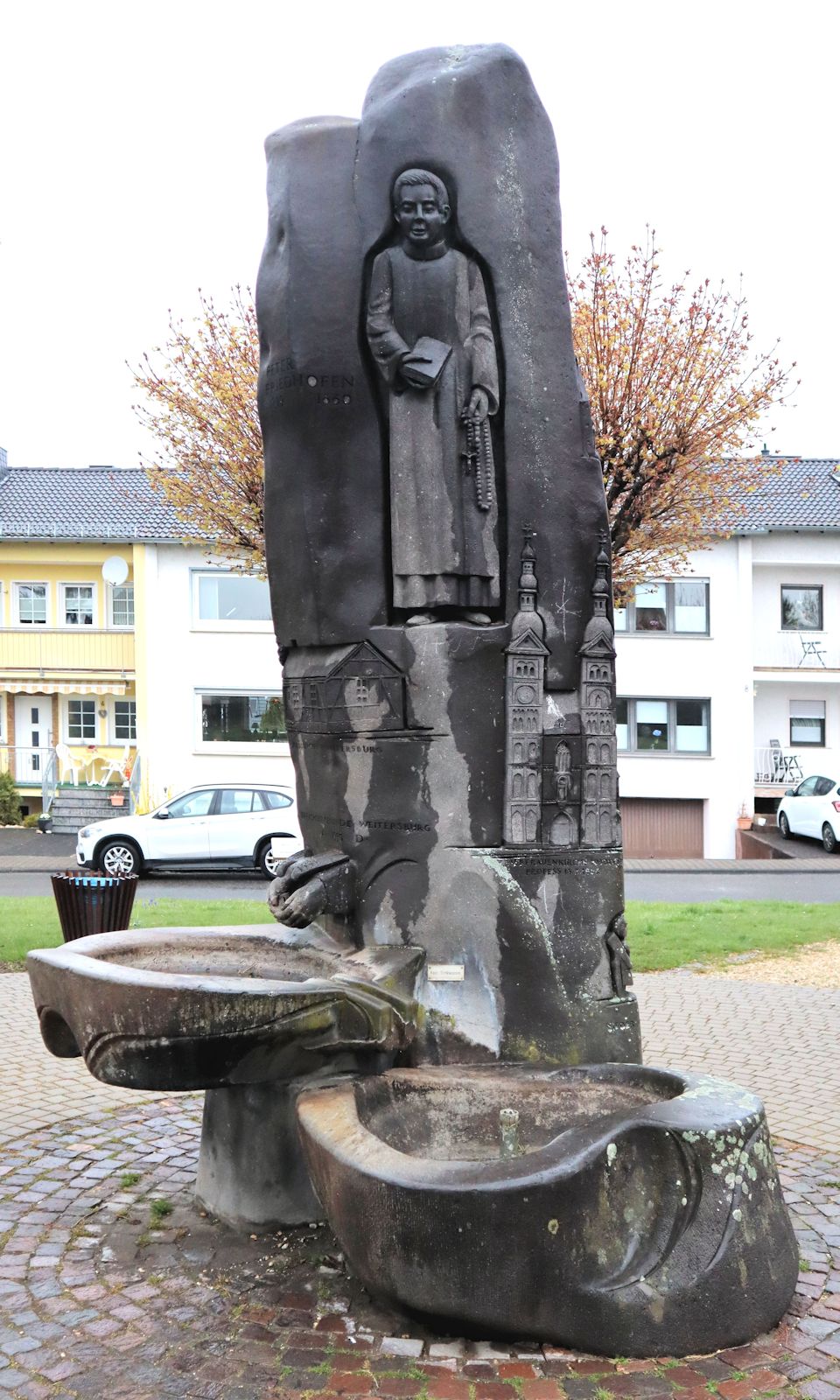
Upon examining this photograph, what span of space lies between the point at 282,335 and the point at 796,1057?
18.7ft

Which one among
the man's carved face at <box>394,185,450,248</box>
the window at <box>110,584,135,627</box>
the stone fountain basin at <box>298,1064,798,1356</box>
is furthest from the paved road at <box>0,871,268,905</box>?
the stone fountain basin at <box>298,1064,798,1356</box>

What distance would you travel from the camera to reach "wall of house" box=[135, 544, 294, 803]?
27.4 meters

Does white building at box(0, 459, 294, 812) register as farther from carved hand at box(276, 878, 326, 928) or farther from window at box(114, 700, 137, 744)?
carved hand at box(276, 878, 326, 928)

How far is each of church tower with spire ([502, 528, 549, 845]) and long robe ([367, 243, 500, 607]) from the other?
0.15m

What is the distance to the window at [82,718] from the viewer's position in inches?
1214

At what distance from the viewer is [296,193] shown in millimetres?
5320

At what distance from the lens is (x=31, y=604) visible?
30.4m

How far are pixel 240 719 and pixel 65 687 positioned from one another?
491 cm

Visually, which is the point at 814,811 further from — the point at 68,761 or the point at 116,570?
the point at 68,761

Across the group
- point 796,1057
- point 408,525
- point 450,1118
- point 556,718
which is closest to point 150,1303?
point 450,1118

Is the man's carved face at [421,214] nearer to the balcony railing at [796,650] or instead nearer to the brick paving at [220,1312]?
the brick paving at [220,1312]

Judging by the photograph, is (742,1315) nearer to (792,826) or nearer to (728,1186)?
(728,1186)

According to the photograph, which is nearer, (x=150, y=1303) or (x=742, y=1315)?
(x=742, y=1315)

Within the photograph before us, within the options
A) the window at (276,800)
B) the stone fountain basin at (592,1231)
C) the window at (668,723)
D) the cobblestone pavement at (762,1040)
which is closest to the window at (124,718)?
the window at (276,800)
